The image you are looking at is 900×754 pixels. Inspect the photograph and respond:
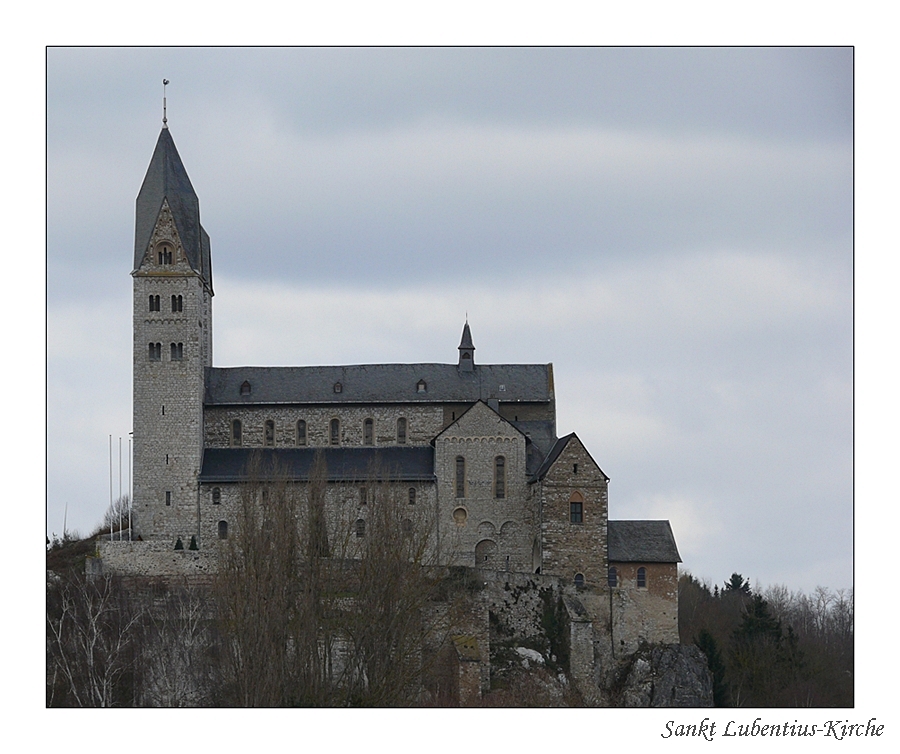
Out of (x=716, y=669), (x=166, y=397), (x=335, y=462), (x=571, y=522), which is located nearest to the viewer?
(x=571, y=522)

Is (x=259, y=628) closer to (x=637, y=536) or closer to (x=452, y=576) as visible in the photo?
(x=452, y=576)

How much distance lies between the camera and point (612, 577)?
65.8m

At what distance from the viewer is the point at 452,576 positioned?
61.7 meters

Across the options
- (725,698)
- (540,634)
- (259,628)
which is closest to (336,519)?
(540,634)

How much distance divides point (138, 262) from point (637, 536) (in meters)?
26.2

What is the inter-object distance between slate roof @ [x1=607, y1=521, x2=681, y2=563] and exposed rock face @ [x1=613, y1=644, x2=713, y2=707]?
379 cm

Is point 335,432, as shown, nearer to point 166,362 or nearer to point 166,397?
point 166,397

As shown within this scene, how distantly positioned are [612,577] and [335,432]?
1558 centimetres

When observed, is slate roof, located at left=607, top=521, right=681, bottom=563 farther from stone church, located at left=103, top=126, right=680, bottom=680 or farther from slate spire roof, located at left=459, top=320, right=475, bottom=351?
slate spire roof, located at left=459, top=320, right=475, bottom=351

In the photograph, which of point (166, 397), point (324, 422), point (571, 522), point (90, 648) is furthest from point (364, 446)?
point (90, 648)

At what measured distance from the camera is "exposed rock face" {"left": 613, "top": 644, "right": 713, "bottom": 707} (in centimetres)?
6275

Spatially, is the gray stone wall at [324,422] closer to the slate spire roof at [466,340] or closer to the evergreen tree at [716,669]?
the slate spire roof at [466,340]

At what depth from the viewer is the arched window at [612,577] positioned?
65.8m

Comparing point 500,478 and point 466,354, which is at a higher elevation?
point 466,354
